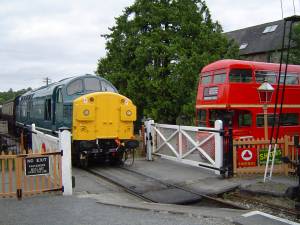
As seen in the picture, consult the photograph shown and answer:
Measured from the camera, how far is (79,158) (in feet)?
47.6

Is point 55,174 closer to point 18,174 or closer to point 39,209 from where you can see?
point 18,174

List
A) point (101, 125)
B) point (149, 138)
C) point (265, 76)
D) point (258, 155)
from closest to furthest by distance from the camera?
point (258, 155), point (101, 125), point (149, 138), point (265, 76)

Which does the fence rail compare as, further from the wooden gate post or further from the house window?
the house window

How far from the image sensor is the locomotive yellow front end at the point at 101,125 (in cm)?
1385

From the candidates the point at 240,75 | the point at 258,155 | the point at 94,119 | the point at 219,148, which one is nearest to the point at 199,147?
the point at 219,148

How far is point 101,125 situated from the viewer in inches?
559

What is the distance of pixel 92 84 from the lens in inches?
635

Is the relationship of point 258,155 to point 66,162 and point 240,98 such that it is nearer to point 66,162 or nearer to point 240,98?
point 240,98

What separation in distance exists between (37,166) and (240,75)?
10.6 meters

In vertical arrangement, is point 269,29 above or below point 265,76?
above

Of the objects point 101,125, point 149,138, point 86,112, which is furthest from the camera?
point 149,138

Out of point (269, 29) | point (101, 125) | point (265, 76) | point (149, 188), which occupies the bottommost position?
point (149, 188)

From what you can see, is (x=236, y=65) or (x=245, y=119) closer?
(x=245, y=119)

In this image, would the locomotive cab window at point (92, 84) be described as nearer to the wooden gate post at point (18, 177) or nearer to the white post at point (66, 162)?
the white post at point (66, 162)
